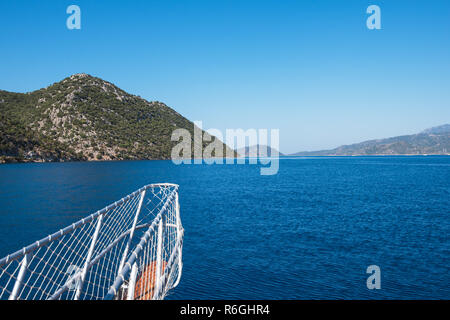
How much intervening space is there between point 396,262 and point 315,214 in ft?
42.3

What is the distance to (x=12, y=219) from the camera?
27062mm

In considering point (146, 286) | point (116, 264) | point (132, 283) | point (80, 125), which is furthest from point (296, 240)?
point (80, 125)

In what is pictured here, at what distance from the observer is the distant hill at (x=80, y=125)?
108 meters

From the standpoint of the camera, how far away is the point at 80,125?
461 ft

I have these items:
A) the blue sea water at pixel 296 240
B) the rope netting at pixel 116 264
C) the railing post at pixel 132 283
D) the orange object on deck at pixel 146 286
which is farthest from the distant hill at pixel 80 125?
the railing post at pixel 132 283

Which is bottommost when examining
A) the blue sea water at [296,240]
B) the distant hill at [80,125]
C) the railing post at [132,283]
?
the blue sea water at [296,240]

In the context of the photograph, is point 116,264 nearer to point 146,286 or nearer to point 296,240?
point 146,286

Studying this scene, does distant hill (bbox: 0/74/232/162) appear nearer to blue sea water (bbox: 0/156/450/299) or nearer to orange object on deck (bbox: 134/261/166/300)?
blue sea water (bbox: 0/156/450/299)

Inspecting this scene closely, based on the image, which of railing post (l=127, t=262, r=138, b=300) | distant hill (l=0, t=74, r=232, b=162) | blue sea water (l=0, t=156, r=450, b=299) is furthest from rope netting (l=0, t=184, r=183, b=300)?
distant hill (l=0, t=74, r=232, b=162)

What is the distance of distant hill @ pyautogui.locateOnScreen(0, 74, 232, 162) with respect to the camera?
107500 millimetres

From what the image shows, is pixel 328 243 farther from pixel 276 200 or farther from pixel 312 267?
pixel 276 200

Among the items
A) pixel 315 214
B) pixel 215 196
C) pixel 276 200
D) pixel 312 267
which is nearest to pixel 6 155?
pixel 215 196

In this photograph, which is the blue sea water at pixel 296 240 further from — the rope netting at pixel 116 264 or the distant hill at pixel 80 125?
the distant hill at pixel 80 125

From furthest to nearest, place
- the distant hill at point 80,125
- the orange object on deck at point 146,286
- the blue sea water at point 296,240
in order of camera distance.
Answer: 1. the distant hill at point 80,125
2. the blue sea water at point 296,240
3. the orange object on deck at point 146,286
